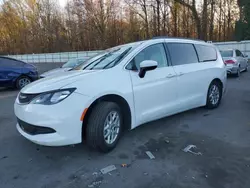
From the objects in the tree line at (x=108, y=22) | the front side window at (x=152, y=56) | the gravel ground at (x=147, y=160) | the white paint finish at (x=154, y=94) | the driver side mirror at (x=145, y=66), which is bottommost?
the gravel ground at (x=147, y=160)

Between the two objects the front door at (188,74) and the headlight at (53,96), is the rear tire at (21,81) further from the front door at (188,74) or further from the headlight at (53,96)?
the front door at (188,74)

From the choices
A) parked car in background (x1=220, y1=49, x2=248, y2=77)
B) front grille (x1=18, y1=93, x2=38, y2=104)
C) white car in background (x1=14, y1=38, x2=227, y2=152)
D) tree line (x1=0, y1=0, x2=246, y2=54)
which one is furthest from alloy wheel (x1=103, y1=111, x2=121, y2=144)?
tree line (x1=0, y1=0, x2=246, y2=54)

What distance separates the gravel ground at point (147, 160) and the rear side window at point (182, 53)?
4.06ft

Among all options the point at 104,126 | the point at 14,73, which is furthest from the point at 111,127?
the point at 14,73

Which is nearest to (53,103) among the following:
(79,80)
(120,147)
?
(79,80)

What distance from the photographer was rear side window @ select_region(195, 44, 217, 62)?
4593mm

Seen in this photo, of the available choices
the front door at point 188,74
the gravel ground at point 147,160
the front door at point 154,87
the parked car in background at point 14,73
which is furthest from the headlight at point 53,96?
the parked car in background at point 14,73

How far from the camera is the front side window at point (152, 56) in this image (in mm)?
3302

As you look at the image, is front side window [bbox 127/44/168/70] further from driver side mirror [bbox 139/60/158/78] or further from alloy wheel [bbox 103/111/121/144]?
alloy wheel [bbox 103/111/121/144]

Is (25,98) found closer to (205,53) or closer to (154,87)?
(154,87)

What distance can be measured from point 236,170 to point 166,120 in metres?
1.89

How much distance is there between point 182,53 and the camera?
13.6 feet

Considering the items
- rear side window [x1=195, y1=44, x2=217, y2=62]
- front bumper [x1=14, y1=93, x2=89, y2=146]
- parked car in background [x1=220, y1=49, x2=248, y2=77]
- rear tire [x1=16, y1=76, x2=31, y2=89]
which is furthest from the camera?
parked car in background [x1=220, y1=49, x2=248, y2=77]

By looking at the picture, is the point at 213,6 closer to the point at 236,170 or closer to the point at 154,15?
the point at 154,15
